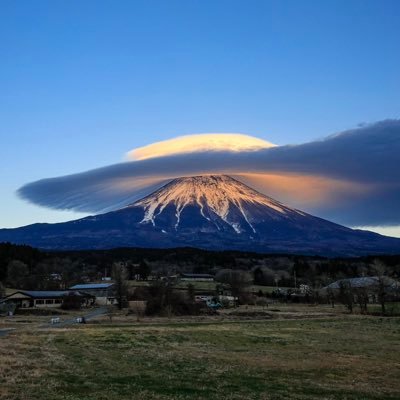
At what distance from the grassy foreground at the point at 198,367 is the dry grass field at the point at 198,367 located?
35mm

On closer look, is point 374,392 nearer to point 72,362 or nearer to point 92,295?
point 72,362

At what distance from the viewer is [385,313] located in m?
69.9

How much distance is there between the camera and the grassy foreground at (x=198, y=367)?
1753 centimetres

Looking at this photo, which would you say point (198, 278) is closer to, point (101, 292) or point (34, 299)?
point (101, 292)

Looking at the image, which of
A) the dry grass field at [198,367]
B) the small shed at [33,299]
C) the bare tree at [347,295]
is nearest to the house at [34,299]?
the small shed at [33,299]

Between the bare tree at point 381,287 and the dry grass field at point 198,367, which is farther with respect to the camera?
the bare tree at point 381,287

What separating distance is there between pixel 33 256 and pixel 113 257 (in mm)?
64073

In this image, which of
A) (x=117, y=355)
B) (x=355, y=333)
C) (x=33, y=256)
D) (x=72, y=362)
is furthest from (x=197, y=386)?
(x=33, y=256)

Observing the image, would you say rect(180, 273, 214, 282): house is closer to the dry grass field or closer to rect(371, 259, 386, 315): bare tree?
rect(371, 259, 386, 315): bare tree

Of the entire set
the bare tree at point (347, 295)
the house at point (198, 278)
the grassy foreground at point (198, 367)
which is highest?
the grassy foreground at point (198, 367)

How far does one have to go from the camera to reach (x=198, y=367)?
920 inches

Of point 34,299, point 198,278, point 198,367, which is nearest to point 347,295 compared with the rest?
point 34,299

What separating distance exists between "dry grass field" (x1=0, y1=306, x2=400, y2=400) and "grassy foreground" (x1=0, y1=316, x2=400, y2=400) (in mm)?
35

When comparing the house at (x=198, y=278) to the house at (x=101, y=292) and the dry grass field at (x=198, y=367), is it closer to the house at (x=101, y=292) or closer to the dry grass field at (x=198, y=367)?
the house at (x=101, y=292)
